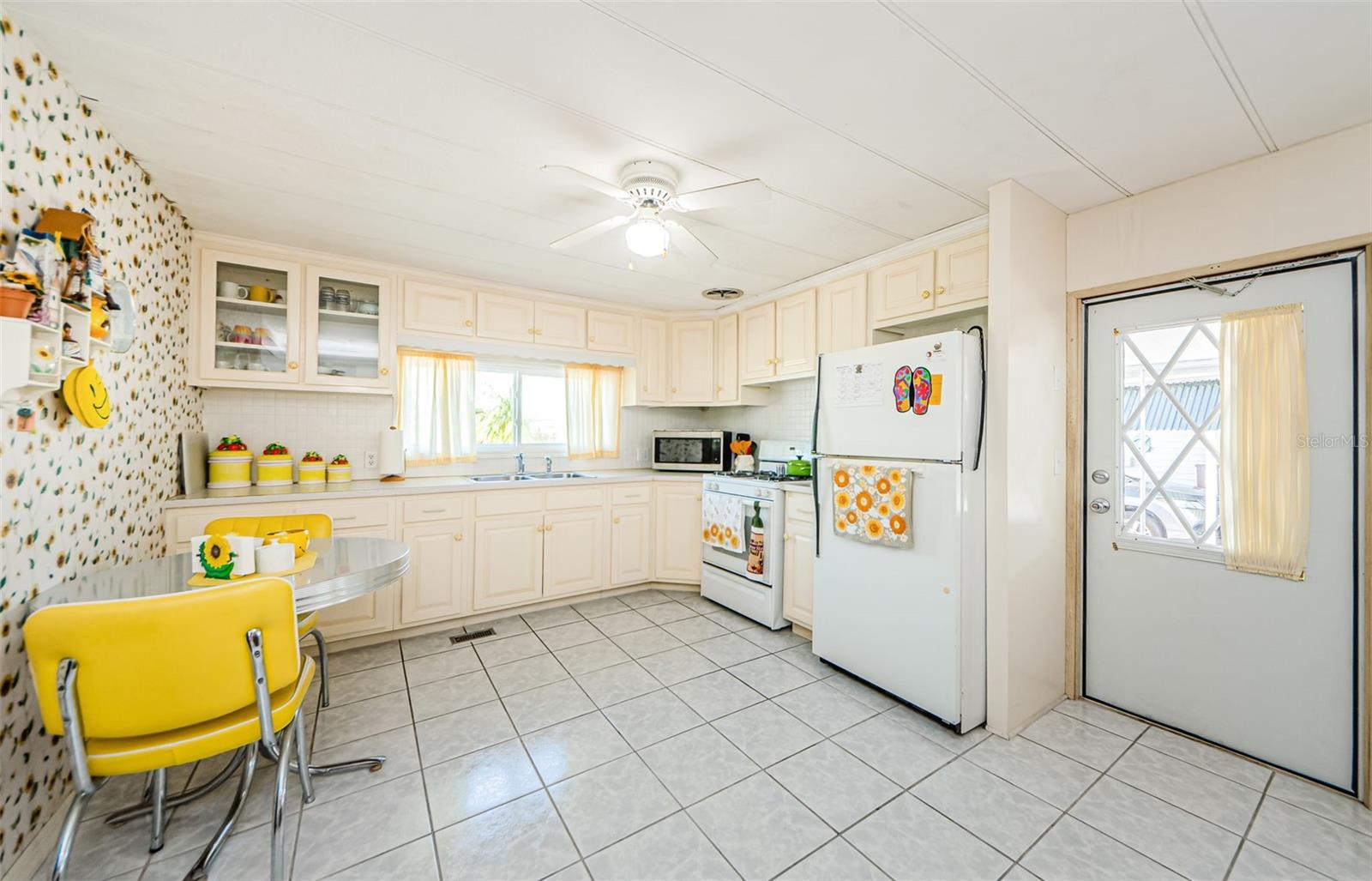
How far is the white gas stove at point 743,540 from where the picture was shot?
323 cm

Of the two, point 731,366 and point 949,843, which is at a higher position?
point 731,366

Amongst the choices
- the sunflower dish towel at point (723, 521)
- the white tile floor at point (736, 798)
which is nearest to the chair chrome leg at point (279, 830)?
the white tile floor at point (736, 798)

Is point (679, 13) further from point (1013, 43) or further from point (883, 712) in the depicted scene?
point (883, 712)

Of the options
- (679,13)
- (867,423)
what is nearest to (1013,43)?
(679,13)

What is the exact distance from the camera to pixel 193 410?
9.43 ft

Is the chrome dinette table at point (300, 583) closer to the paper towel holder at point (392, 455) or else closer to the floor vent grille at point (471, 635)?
the floor vent grille at point (471, 635)

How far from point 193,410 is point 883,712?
3922mm

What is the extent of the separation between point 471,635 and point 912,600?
253cm

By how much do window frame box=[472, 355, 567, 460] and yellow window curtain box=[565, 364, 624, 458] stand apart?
6 cm

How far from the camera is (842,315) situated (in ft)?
10.5

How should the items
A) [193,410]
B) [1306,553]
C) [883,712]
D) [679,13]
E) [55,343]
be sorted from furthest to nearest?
[193,410], [883,712], [1306,553], [55,343], [679,13]

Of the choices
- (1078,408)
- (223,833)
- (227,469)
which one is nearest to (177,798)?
(223,833)

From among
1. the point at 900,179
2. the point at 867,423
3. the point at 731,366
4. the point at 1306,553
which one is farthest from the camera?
the point at 731,366

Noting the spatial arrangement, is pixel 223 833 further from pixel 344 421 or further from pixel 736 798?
pixel 344 421
